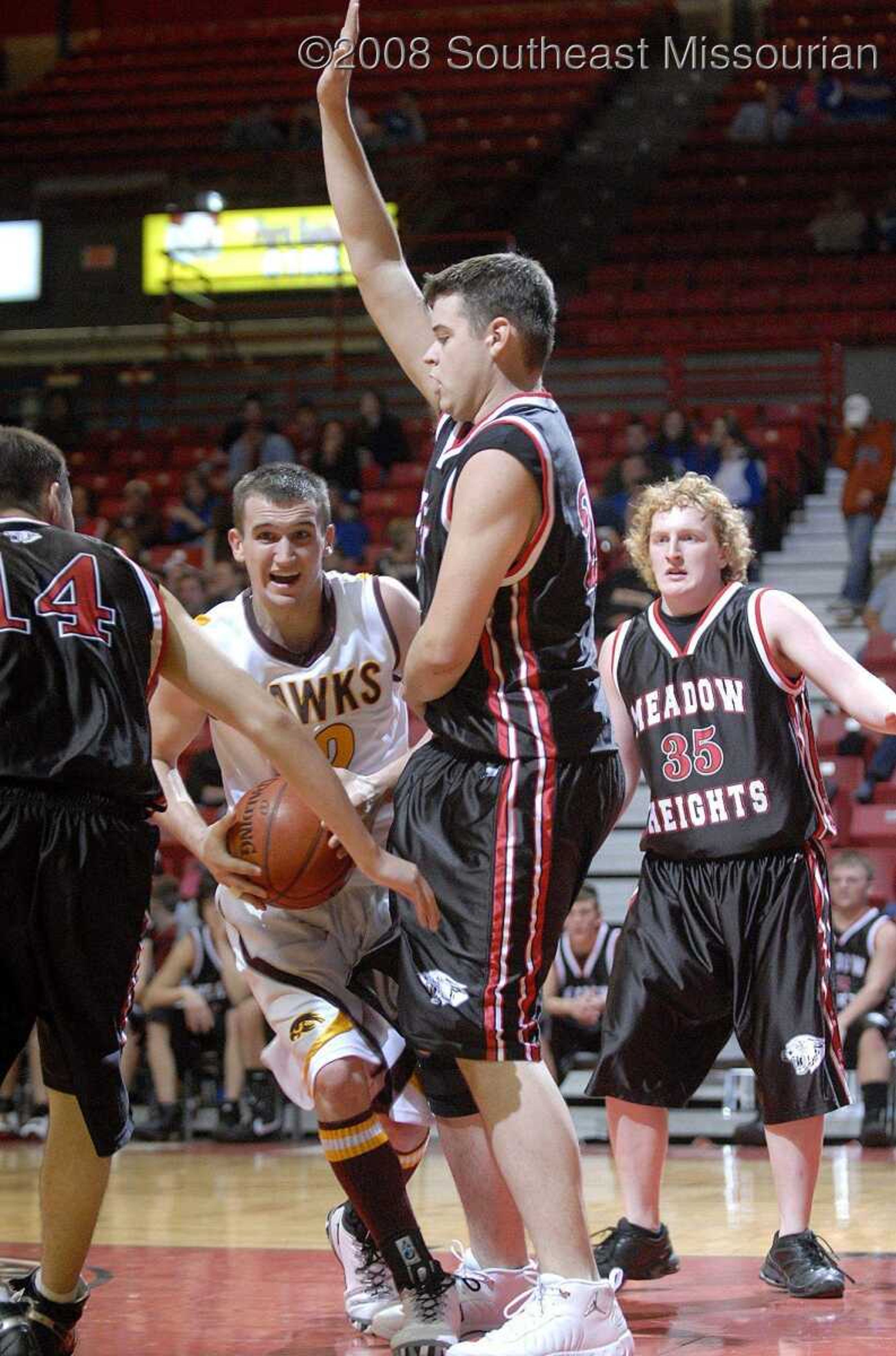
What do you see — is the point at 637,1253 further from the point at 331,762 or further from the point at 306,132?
the point at 306,132

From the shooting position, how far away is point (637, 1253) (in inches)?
174

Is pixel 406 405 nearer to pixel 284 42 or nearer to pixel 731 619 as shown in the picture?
pixel 284 42

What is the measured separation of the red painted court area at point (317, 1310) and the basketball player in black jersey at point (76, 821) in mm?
384

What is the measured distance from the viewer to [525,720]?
3467 millimetres

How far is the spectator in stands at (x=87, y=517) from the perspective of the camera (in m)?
14.0

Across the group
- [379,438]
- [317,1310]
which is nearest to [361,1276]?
[317,1310]

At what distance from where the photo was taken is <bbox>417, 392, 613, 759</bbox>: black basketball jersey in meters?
3.45

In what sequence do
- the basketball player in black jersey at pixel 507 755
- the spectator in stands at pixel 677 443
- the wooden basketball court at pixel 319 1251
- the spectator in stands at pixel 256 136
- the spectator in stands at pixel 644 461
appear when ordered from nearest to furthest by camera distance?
the basketball player in black jersey at pixel 507 755 < the wooden basketball court at pixel 319 1251 < the spectator in stands at pixel 644 461 < the spectator in stands at pixel 677 443 < the spectator in stands at pixel 256 136

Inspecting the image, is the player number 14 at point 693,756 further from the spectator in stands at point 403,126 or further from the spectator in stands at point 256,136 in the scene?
the spectator in stands at point 256,136

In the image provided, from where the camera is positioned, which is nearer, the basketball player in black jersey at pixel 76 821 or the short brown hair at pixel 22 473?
the basketball player in black jersey at pixel 76 821

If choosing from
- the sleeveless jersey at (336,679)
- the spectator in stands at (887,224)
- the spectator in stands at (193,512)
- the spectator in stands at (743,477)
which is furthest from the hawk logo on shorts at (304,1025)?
the spectator in stands at (887,224)

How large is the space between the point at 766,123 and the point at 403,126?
3750mm

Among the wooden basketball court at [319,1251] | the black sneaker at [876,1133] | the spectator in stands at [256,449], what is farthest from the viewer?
the spectator in stands at [256,449]

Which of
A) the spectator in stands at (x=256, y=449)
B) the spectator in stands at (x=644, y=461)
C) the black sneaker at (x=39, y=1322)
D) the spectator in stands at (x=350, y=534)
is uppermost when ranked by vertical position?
the spectator in stands at (x=256, y=449)
